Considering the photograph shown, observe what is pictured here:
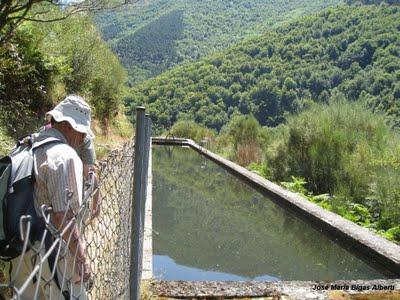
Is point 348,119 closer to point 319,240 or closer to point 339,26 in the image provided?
point 319,240

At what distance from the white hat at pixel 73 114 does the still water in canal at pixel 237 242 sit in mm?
2506

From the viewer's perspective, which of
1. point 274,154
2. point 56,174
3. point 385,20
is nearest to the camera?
point 56,174

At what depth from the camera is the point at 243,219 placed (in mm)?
7043

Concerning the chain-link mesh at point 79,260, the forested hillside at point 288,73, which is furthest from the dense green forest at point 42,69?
the forested hillside at point 288,73

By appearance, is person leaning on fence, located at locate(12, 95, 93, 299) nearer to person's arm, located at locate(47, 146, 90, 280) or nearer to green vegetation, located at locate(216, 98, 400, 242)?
person's arm, located at locate(47, 146, 90, 280)

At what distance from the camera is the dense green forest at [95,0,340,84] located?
7750cm

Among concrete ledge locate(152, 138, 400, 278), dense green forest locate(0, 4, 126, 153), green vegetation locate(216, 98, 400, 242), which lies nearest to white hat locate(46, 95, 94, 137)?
concrete ledge locate(152, 138, 400, 278)

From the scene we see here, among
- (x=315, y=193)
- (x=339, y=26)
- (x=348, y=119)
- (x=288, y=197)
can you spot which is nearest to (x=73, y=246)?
(x=288, y=197)

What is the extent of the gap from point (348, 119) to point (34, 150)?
8828 mm

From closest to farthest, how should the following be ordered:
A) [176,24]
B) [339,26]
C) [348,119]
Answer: [348,119]
[339,26]
[176,24]

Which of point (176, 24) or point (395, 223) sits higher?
point (176, 24)

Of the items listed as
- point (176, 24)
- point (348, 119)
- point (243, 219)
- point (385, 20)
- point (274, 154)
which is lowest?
point (243, 219)

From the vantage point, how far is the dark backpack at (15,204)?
1688mm

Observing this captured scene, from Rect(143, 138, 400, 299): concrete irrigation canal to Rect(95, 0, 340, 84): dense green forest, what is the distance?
64151mm
